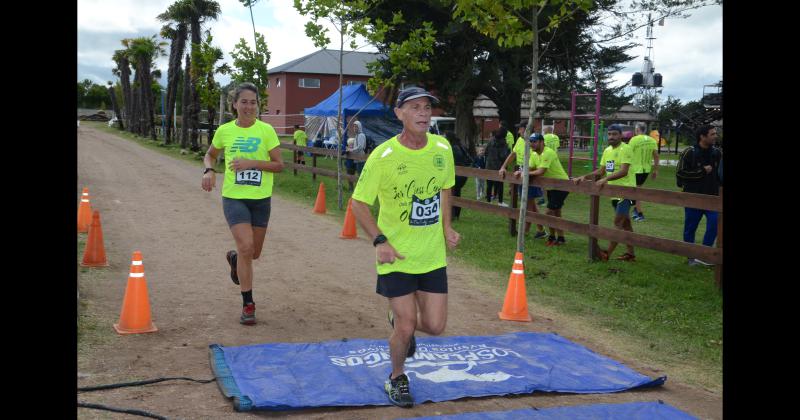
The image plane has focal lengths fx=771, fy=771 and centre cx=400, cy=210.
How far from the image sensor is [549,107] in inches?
1141

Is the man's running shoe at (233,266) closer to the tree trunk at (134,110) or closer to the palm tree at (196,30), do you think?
the palm tree at (196,30)

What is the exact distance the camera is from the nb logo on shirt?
689 centimetres

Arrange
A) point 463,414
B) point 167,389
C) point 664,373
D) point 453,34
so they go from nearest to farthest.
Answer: point 463,414
point 167,389
point 664,373
point 453,34

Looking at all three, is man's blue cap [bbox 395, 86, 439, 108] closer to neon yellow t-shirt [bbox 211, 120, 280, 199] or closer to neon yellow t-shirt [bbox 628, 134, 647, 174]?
neon yellow t-shirt [bbox 211, 120, 280, 199]

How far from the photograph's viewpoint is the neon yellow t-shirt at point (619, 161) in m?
11.1

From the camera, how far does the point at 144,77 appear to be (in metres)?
63.5

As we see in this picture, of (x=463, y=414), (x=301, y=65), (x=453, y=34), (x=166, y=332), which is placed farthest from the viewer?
(x=301, y=65)

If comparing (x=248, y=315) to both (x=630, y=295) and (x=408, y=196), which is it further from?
(x=630, y=295)

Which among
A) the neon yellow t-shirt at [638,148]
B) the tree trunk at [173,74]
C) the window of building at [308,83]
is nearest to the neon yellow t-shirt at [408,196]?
the neon yellow t-shirt at [638,148]
